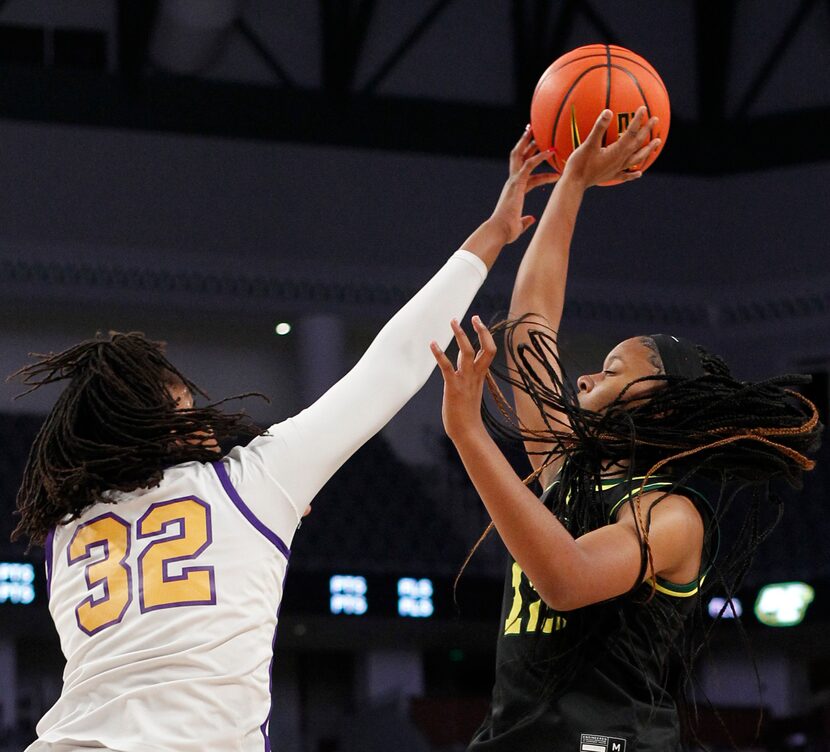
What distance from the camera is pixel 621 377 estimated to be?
8.88ft

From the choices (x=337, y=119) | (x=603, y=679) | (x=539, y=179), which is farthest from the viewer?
(x=337, y=119)

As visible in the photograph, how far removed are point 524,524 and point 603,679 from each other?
1.45ft

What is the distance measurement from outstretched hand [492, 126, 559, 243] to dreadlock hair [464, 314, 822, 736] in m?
0.30

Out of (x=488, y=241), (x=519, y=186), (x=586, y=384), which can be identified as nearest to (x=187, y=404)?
(x=488, y=241)

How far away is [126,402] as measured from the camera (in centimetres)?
225

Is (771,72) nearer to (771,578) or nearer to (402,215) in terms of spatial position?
(402,215)

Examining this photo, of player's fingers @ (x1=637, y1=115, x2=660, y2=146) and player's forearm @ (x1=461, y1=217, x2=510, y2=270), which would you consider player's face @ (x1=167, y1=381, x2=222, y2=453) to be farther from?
player's fingers @ (x1=637, y1=115, x2=660, y2=146)

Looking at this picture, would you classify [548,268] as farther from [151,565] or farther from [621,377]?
[151,565]

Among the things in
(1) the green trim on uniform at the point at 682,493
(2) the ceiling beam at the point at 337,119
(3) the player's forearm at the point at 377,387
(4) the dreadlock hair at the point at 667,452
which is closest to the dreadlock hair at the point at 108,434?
(3) the player's forearm at the point at 377,387

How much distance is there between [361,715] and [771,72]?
7.08 metres

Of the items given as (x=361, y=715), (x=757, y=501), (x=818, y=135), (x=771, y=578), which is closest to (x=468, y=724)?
(x=361, y=715)

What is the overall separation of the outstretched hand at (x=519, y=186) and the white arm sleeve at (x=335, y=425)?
19.8 inches

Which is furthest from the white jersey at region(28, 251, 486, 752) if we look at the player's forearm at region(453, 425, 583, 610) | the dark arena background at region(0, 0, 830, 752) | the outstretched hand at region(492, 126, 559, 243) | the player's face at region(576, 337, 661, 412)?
the dark arena background at region(0, 0, 830, 752)

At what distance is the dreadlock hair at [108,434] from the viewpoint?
2.21 metres
